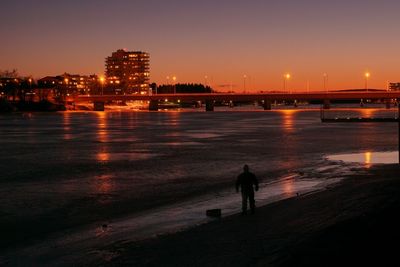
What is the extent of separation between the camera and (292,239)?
1606cm

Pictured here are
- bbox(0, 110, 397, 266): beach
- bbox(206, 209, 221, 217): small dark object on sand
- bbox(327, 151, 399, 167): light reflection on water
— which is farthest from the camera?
bbox(327, 151, 399, 167): light reflection on water

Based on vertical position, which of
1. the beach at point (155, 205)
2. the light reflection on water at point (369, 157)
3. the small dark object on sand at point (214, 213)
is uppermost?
the small dark object on sand at point (214, 213)

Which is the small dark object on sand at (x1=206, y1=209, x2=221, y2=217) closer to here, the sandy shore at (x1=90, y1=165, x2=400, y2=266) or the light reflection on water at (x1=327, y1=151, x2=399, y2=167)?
the sandy shore at (x1=90, y1=165, x2=400, y2=266)

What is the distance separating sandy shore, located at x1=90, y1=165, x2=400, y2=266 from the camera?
13.5 metres

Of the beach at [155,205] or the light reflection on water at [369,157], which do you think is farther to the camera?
the light reflection on water at [369,157]

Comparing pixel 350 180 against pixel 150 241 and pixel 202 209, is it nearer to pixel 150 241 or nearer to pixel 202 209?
pixel 202 209

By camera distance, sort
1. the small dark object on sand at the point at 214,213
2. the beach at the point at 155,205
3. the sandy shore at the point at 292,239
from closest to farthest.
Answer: the sandy shore at the point at 292,239 < the beach at the point at 155,205 < the small dark object on sand at the point at 214,213

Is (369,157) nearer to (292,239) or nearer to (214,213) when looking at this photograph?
(214,213)

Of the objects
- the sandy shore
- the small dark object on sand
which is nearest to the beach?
the sandy shore

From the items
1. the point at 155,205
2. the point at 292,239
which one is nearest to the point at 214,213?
the point at 155,205

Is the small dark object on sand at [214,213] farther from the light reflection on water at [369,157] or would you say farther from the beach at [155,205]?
the light reflection on water at [369,157]

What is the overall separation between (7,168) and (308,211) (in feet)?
84.6

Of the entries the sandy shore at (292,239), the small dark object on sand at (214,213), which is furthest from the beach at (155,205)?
the small dark object on sand at (214,213)

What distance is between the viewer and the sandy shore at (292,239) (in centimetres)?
1350
